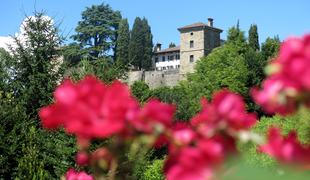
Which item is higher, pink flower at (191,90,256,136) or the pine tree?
the pine tree

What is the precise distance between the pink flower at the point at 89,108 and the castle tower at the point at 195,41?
223 ft

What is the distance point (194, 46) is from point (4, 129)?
199ft

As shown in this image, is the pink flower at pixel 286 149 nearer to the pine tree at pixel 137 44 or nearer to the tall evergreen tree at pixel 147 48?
the pine tree at pixel 137 44

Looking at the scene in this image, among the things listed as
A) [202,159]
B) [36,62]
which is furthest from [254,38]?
[202,159]

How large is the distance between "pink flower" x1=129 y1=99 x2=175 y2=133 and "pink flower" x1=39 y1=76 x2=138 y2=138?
2 cm

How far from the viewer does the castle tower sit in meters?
70.5

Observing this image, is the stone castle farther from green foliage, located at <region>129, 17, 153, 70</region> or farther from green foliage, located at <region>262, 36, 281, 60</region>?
green foliage, located at <region>262, 36, 281, 60</region>

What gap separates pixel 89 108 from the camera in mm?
1043

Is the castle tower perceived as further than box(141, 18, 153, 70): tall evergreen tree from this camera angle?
Yes

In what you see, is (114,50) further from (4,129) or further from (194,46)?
(4,129)

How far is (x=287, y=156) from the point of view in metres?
1.02

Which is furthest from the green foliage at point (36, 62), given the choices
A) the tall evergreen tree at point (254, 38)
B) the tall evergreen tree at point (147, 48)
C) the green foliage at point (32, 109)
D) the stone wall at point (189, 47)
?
the stone wall at point (189, 47)

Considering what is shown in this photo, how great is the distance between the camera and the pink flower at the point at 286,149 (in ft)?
3.27

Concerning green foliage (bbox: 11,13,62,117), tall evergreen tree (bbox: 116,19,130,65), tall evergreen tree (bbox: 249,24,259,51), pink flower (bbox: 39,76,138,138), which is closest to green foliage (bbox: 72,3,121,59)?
tall evergreen tree (bbox: 116,19,130,65)
